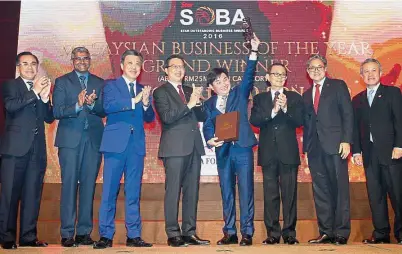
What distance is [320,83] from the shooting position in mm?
4621

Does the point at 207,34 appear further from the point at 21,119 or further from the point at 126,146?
the point at 21,119

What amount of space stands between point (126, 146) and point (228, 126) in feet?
2.72

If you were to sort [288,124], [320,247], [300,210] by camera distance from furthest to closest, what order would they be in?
[300,210] → [288,124] → [320,247]

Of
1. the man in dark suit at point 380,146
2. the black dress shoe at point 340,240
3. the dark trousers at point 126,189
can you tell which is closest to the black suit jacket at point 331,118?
the man in dark suit at point 380,146

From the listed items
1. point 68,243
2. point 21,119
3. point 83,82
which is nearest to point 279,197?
point 68,243

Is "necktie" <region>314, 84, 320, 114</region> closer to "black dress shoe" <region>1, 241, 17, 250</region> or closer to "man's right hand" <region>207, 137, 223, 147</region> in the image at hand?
"man's right hand" <region>207, 137, 223, 147</region>

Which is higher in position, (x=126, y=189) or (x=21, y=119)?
(x=21, y=119)

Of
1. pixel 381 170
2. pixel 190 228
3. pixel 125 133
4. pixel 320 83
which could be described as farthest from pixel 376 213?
pixel 125 133

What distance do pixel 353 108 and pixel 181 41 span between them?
2.26m

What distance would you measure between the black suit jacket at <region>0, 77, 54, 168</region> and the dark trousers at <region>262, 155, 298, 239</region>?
1915mm

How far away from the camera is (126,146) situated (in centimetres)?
424

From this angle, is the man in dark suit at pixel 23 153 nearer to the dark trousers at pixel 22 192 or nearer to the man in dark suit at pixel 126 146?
the dark trousers at pixel 22 192

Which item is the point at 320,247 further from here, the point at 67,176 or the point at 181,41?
the point at 181,41

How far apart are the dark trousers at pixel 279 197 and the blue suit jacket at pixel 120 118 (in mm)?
1102
